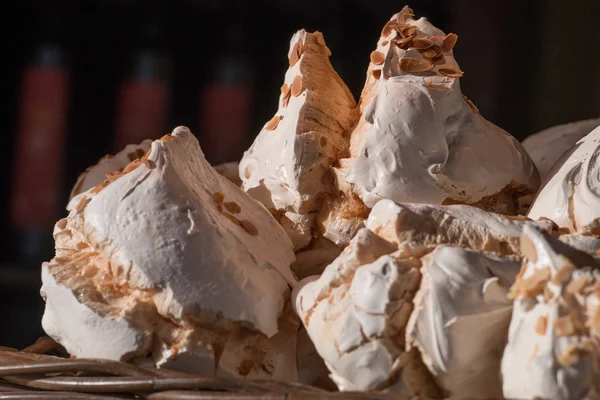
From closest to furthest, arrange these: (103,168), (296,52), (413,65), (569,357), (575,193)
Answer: (569,357)
(575,193)
(413,65)
(296,52)
(103,168)

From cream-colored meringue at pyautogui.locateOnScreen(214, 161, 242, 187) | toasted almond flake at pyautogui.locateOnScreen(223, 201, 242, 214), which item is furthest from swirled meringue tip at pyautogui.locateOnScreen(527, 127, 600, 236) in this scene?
cream-colored meringue at pyautogui.locateOnScreen(214, 161, 242, 187)

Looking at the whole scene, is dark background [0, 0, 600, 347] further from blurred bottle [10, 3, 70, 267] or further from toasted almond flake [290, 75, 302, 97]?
toasted almond flake [290, 75, 302, 97]

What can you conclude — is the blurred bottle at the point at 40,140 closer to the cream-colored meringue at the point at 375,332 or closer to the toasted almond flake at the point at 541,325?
the cream-colored meringue at the point at 375,332

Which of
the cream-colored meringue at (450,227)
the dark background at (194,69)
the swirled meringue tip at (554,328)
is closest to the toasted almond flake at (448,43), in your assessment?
the cream-colored meringue at (450,227)

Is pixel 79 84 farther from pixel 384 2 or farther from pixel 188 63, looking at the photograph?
pixel 384 2

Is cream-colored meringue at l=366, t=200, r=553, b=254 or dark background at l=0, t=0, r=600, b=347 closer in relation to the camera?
cream-colored meringue at l=366, t=200, r=553, b=254

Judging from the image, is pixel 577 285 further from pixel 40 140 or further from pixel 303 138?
pixel 40 140

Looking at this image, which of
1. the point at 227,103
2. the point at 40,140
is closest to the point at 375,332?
the point at 227,103
